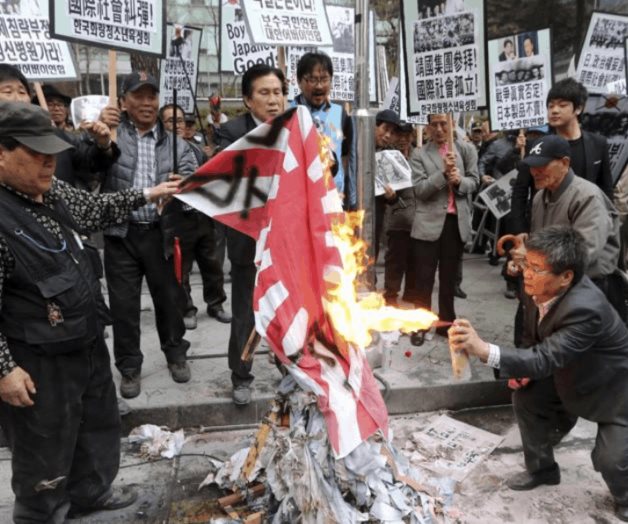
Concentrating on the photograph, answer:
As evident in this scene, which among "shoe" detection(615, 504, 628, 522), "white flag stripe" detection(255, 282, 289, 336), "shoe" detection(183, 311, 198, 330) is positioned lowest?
"shoe" detection(615, 504, 628, 522)

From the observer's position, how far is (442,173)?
5309 mm

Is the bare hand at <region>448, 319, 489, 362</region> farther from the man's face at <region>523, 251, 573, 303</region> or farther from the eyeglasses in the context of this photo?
the eyeglasses

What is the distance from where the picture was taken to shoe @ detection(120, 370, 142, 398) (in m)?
4.43

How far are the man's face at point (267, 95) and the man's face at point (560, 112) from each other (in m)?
2.41

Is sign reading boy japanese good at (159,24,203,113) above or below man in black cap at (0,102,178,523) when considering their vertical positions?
above

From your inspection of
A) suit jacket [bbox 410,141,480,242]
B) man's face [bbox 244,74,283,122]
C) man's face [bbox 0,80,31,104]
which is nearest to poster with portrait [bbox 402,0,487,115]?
suit jacket [bbox 410,141,480,242]

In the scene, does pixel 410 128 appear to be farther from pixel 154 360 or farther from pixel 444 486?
pixel 444 486

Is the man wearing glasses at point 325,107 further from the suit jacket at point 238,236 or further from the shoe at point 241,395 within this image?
the shoe at point 241,395

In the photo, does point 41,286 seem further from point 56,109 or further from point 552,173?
point 56,109

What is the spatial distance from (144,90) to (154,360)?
8.28 feet

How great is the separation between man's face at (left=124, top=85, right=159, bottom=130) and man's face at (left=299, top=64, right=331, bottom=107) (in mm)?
1268

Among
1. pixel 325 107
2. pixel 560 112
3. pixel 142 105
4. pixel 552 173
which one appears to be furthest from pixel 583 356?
pixel 142 105

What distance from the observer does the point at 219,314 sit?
645 cm

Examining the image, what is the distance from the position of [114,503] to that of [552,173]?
3.91 metres
